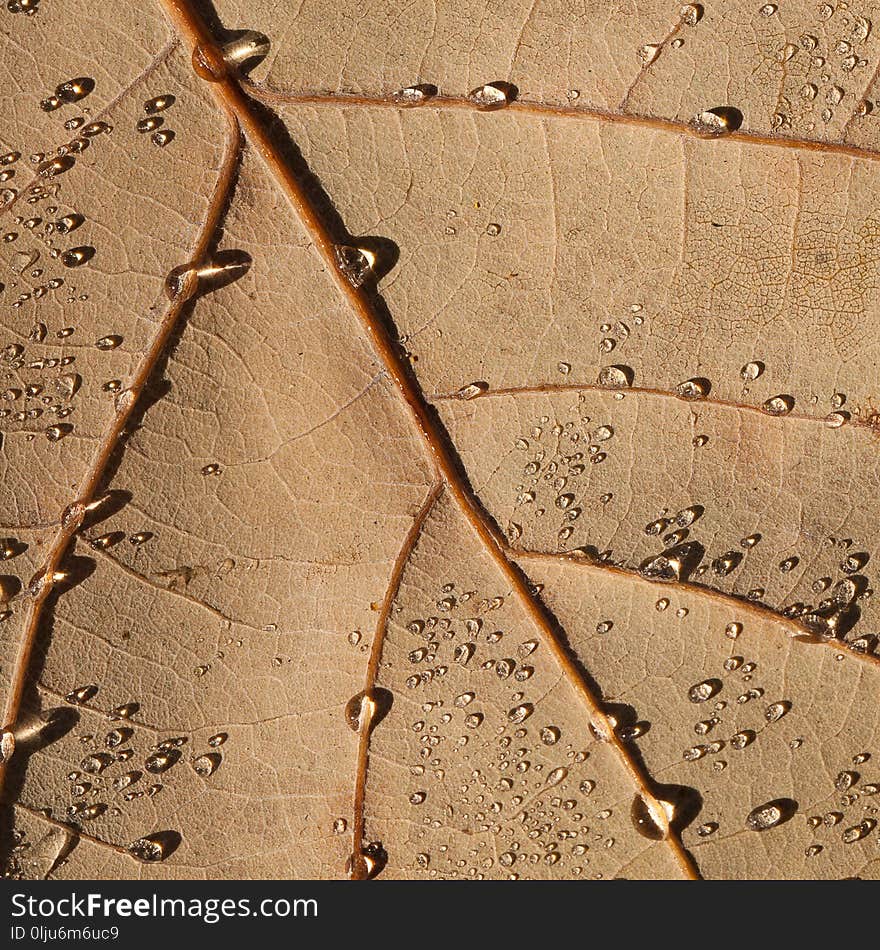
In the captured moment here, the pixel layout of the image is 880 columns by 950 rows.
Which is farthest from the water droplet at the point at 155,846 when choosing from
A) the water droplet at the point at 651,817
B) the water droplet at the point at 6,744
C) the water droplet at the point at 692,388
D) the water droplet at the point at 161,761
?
the water droplet at the point at 692,388

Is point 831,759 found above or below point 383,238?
below

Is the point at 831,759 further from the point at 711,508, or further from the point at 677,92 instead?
the point at 677,92

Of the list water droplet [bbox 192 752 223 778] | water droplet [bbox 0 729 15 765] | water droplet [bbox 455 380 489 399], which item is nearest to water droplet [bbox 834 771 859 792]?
water droplet [bbox 455 380 489 399]

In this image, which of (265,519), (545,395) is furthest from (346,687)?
(545,395)

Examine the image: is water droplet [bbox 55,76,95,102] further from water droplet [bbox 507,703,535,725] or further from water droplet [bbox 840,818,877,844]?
water droplet [bbox 840,818,877,844]

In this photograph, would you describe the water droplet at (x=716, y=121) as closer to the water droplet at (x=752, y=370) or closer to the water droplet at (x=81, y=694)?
the water droplet at (x=752, y=370)

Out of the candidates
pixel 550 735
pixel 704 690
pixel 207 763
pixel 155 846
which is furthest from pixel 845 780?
pixel 155 846

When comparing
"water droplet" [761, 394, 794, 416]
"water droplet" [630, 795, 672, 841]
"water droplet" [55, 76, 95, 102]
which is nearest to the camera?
"water droplet" [55, 76, 95, 102]

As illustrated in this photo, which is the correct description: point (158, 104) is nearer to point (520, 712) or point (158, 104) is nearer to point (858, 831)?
point (520, 712)
